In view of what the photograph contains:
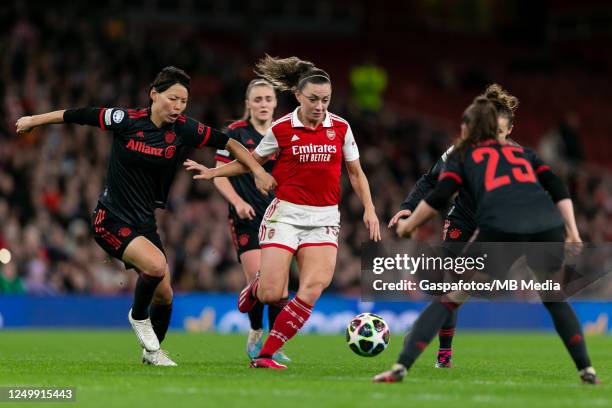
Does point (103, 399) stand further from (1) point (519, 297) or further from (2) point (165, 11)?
(2) point (165, 11)

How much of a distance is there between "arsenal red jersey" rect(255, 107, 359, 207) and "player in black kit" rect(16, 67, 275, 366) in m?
0.23

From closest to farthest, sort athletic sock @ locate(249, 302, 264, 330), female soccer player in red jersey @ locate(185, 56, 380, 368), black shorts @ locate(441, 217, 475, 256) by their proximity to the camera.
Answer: female soccer player in red jersey @ locate(185, 56, 380, 368) < black shorts @ locate(441, 217, 475, 256) < athletic sock @ locate(249, 302, 264, 330)

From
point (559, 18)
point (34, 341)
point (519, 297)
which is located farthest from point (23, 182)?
point (559, 18)

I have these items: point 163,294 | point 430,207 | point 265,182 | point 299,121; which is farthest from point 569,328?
point 163,294

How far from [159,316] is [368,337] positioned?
1844 millimetres

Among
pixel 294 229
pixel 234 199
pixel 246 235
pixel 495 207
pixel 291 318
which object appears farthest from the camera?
pixel 246 235

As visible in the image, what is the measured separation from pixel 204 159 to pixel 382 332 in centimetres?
1209

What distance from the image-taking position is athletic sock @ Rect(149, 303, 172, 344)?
10547mm

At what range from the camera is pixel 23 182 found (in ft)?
64.6

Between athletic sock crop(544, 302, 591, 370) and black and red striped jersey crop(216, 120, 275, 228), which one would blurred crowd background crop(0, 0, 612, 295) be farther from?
athletic sock crop(544, 302, 591, 370)

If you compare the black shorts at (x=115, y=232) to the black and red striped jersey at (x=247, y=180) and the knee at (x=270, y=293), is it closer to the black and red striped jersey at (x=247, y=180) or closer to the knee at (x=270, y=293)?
the knee at (x=270, y=293)

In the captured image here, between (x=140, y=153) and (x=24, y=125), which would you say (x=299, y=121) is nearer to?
(x=140, y=153)

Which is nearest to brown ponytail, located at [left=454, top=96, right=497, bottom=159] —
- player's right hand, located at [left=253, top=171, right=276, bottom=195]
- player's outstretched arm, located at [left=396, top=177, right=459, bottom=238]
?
player's outstretched arm, located at [left=396, top=177, right=459, bottom=238]

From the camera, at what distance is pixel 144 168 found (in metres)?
10.0
